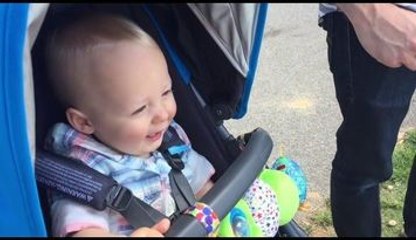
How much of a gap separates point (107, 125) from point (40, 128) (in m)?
0.19

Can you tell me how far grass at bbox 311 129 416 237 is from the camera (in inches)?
111

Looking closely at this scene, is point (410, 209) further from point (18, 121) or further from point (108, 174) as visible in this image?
point (18, 121)

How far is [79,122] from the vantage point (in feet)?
5.69

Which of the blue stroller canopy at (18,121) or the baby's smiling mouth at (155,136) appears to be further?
the baby's smiling mouth at (155,136)

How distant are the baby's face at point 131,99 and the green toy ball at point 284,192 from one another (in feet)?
1.16

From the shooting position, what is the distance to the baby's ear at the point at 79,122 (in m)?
1.72

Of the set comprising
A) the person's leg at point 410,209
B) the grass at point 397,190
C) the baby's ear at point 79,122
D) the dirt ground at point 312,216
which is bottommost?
the grass at point 397,190

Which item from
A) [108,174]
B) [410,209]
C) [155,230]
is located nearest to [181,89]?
[108,174]

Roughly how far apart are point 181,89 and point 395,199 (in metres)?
1.36

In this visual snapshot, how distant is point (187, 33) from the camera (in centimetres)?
192

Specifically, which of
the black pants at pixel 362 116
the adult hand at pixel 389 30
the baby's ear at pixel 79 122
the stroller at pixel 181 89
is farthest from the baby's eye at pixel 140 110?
the black pants at pixel 362 116

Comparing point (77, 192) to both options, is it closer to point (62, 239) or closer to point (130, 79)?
point (62, 239)

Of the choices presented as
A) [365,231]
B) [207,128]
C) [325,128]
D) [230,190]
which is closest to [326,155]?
[325,128]

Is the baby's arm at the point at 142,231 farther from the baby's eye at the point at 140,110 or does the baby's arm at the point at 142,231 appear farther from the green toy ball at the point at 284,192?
the green toy ball at the point at 284,192
